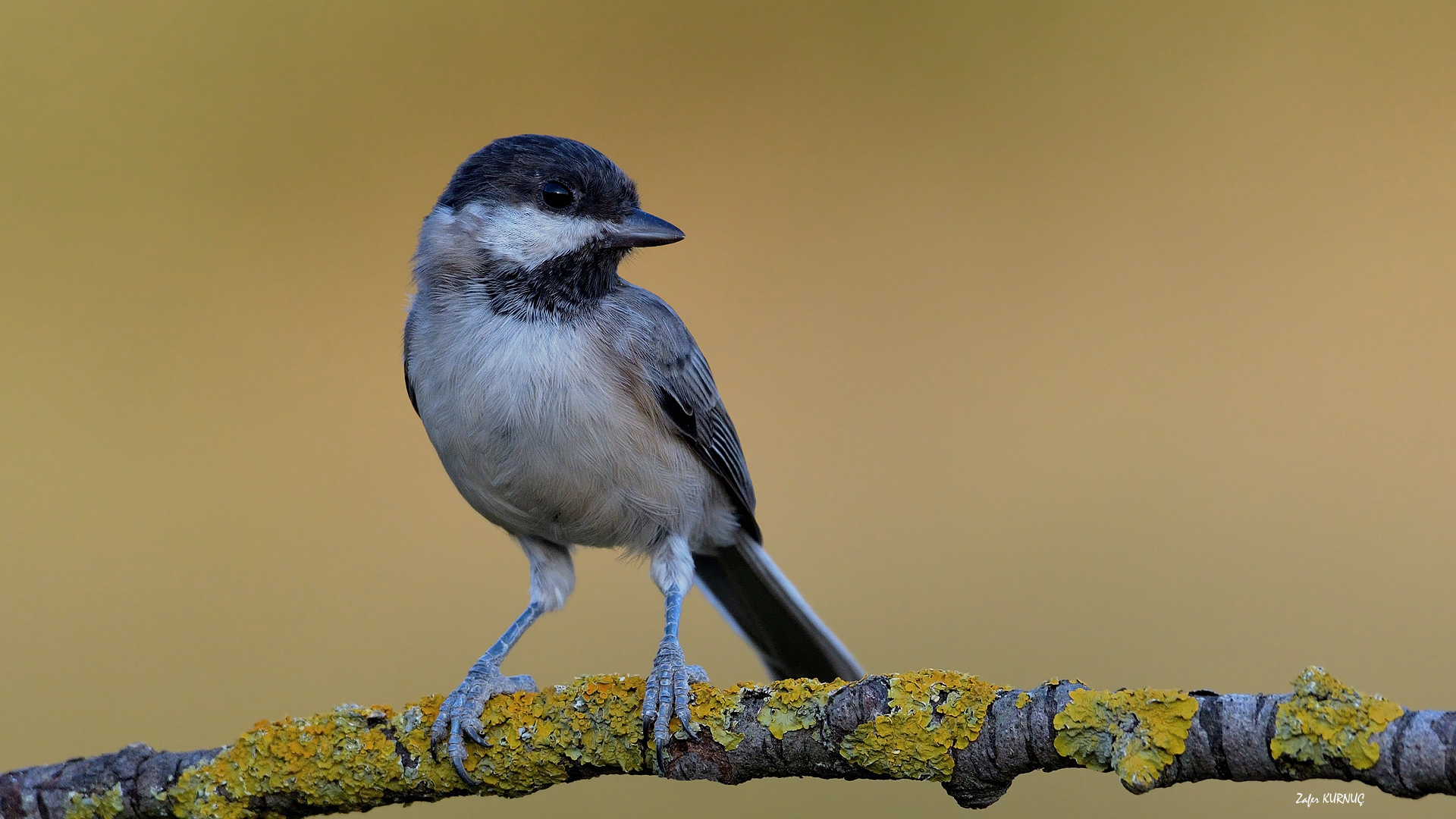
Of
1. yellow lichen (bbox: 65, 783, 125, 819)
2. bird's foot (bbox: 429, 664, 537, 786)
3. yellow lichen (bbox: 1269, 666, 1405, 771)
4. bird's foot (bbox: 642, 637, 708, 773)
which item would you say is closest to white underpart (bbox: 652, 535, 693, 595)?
bird's foot (bbox: 642, 637, 708, 773)

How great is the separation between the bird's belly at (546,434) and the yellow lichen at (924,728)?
0.99 m

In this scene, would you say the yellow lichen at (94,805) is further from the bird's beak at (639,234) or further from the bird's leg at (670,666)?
the bird's beak at (639,234)

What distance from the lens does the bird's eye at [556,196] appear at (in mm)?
2350

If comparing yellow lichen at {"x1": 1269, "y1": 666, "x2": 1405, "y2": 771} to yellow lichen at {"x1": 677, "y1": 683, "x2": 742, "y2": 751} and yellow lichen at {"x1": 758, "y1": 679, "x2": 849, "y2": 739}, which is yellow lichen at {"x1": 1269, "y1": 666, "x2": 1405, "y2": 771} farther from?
yellow lichen at {"x1": 677, "y1": 683, "x2": 742, "y2": 751}

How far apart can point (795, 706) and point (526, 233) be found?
128cm

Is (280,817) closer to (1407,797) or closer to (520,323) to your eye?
(520,323)

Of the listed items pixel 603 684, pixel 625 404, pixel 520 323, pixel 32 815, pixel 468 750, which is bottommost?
pixel 32 815

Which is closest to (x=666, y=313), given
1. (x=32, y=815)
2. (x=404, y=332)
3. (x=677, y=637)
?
(x=404, y=332)

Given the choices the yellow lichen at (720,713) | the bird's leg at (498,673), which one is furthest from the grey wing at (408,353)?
the yellow lichen at (720,713)

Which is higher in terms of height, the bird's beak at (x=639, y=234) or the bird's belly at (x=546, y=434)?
the bird's beak at (x=639, y=234)

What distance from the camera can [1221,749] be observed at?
49.8 inches

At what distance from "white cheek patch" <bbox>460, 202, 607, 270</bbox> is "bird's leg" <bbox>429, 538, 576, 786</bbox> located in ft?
2.53

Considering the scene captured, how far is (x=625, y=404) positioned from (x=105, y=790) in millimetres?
1268

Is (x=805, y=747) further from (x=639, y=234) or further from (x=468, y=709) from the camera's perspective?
(x=639, y=234)
